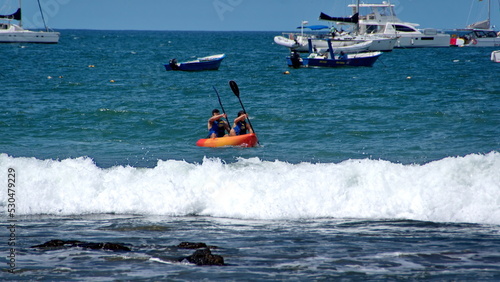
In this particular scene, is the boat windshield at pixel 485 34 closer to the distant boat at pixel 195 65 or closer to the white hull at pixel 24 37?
the distant boat at pixel 195 65

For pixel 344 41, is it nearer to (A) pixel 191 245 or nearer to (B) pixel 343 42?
(B) pixel 343 42

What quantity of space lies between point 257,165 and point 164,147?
16.1 feet

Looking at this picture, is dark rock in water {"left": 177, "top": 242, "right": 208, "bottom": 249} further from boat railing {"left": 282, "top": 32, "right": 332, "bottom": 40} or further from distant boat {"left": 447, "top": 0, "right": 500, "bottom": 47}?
distant boat {"left": 447, "top": 0, "right": 500, "bottom": 47}

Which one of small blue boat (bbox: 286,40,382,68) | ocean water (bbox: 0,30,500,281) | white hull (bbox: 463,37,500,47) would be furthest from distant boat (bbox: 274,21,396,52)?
ocean water (bbox: 0,30,500,281)

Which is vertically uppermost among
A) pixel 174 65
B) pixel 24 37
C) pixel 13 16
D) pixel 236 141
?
pixel 13 16

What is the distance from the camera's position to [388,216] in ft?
33.8

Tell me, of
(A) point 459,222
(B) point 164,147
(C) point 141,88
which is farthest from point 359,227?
(C) point 141,88

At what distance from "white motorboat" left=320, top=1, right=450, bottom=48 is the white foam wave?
60486mm

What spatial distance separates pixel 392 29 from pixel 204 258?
7235 centimetres

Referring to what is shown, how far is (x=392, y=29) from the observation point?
249 feet

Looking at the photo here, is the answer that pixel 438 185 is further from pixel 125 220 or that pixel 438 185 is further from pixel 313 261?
pixel 125 220

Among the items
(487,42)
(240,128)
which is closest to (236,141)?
(240,128)

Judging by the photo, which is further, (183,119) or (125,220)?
(183,119)

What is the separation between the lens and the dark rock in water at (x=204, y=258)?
24.3ft
